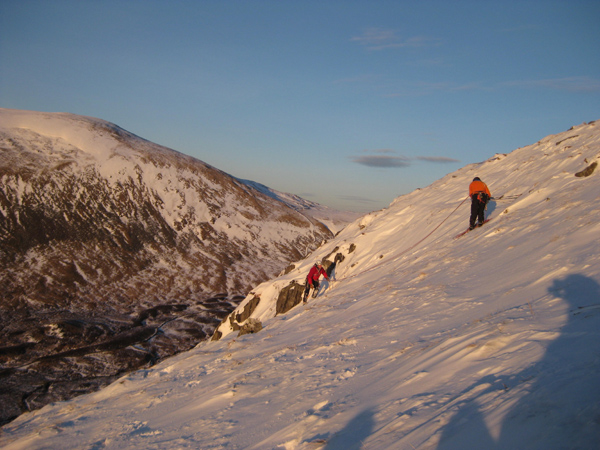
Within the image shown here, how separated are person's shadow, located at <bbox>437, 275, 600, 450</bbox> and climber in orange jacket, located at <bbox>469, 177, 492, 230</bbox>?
33.3 feet

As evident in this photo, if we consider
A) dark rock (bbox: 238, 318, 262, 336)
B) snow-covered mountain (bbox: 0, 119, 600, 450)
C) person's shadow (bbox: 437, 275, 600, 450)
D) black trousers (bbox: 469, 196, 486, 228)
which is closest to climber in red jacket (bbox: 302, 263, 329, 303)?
snow-covered mountain (bbox: 0, 119, 600, 450)

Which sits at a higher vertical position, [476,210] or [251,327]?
[476,210]

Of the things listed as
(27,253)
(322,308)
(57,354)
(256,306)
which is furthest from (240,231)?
(322,308)

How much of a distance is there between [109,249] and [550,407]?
63.7 metres

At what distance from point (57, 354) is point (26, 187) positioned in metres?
35.4

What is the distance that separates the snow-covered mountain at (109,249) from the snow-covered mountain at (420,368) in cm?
2335

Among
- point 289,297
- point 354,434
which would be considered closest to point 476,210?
point 289,297

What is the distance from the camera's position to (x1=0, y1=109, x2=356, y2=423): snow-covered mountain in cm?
3603

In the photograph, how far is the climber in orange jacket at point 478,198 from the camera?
13.9m

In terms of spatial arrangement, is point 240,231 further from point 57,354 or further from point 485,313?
point 485,313

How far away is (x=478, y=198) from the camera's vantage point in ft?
46.2

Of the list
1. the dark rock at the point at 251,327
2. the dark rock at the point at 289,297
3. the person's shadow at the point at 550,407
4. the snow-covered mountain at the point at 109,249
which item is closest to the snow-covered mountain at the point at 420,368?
the person's shadow at the point at 550,407

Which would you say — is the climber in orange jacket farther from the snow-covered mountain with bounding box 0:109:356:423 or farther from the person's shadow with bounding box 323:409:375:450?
the snow-covered mountain with bounding box 0:109:356:423

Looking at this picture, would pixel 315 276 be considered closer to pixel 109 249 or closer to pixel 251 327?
pixel 251 327
